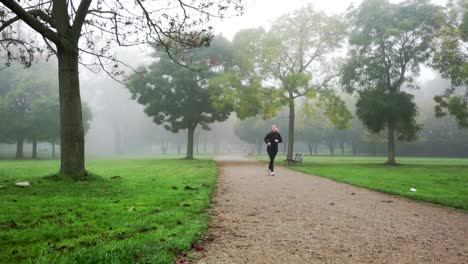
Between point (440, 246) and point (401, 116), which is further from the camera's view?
point (401, 116)

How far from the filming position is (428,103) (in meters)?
63.3

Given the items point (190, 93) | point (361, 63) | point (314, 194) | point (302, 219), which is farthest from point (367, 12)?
point (302, 219)

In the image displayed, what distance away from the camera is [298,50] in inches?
1150

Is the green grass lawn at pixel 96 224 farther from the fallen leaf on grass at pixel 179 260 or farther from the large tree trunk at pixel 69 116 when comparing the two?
the large tree trunk at pixel 69 116

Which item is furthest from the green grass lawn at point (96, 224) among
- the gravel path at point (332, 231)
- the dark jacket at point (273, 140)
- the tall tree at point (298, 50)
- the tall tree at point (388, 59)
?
the tall tree at point (388, 59)

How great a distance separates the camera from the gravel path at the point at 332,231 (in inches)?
159

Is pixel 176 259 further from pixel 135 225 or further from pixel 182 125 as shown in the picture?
pixel 182 125

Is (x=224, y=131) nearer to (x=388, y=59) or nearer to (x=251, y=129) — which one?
(x=251, y=129)

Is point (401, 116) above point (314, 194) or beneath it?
above

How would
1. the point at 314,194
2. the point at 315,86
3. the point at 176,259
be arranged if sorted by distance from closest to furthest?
the point at 176,259, the point at 314,194, the point at 315,86

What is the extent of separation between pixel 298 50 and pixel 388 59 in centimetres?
797

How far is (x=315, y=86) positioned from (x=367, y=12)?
8.34 meters

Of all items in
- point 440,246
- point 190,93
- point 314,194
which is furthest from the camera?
point 190,93

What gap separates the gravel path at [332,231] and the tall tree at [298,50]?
2060cm
